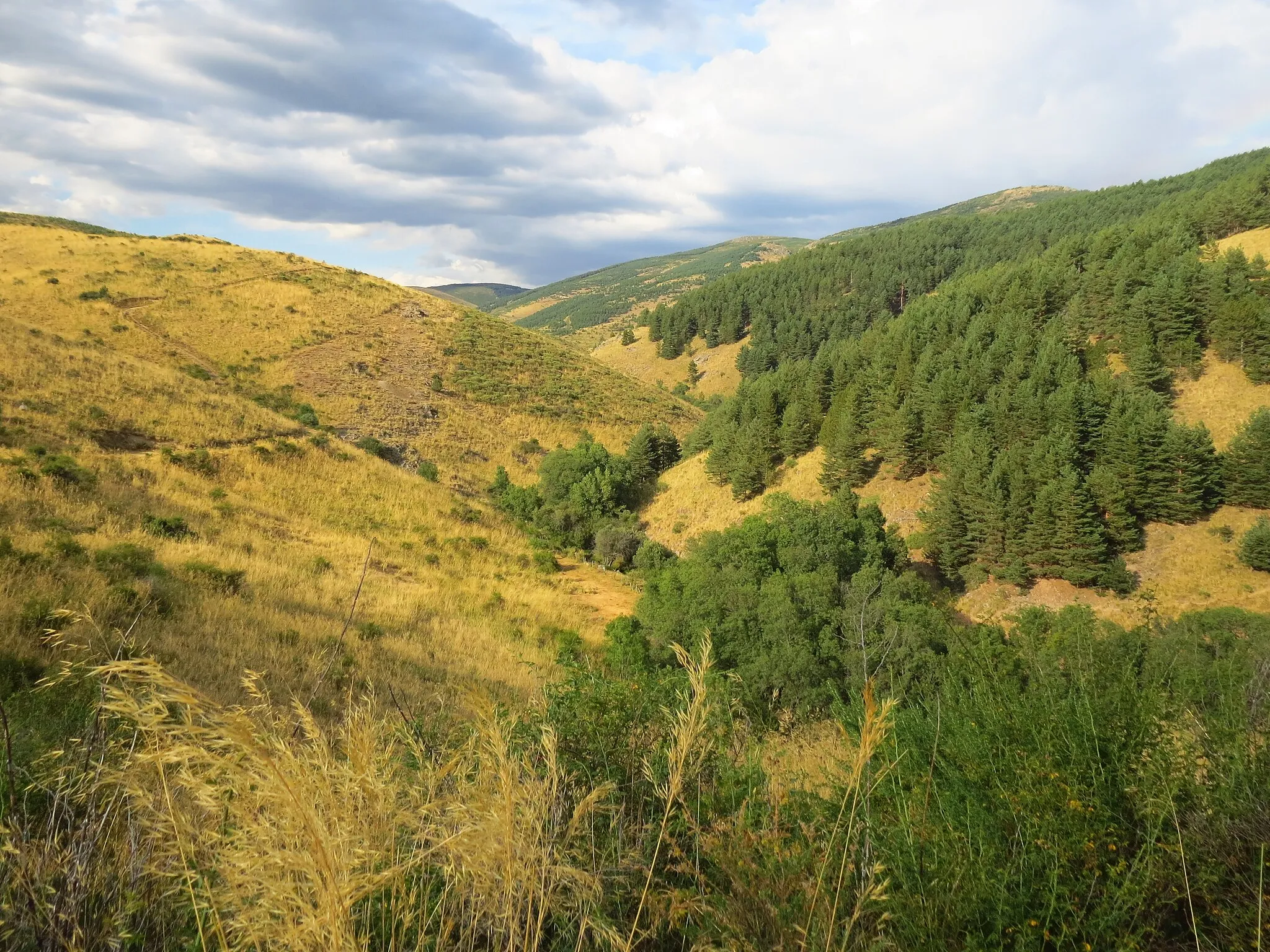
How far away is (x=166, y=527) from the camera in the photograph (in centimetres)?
1344

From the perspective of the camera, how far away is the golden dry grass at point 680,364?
84.9 meters

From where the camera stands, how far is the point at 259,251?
61906mm

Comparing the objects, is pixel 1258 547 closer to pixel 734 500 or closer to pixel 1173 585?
pixel 1173 585

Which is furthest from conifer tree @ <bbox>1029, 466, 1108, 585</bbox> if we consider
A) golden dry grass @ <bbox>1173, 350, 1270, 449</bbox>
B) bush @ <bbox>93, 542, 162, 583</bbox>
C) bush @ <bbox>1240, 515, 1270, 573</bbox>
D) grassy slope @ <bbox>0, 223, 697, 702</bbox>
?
bush @ <bbox>93, 542, 162, 583</bbox>

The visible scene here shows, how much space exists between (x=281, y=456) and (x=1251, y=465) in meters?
36.5

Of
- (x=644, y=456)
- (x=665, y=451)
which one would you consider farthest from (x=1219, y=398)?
(x=644, y=456)

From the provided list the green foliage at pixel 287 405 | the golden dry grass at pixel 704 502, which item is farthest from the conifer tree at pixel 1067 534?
the green foliage at pixel 287 405

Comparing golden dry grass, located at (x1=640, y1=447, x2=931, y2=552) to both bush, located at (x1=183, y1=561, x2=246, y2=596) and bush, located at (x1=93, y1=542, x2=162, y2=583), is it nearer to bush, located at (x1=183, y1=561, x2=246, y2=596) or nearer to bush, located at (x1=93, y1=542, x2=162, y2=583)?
bush, located at (x1=183, y1=561, x2=246, y2=596)

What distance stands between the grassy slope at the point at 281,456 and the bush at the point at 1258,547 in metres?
22.5

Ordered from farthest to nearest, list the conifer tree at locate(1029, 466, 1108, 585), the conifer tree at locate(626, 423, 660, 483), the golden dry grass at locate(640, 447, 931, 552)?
the conifer tree at locate(626, 423, 660, 483) < the golden dry grass at locate(640, 447, 931, 552) < the conifer tree at locate(1029, 466, 1108, 585)

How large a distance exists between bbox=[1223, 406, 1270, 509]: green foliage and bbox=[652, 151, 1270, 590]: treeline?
153 millimetres

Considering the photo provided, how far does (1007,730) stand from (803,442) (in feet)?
111

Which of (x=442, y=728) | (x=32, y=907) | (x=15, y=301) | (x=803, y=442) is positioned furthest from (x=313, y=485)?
(x=15, y=301)

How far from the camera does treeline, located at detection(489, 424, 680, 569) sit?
27.0 meters
